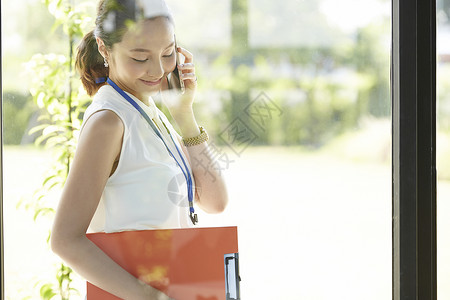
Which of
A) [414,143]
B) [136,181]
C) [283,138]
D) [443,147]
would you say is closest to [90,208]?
[136,181]

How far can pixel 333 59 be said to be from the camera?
152cm

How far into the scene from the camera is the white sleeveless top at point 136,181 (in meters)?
1.08

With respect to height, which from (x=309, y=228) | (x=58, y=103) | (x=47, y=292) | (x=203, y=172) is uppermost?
(x=58, y=103)

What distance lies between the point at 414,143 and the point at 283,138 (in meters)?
0.41

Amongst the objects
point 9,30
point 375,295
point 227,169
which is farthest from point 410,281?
point 9,30

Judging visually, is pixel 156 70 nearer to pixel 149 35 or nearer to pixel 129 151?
pixel 149 35

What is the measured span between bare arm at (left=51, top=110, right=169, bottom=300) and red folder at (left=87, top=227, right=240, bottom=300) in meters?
0.04

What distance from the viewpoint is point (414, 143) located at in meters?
1.49

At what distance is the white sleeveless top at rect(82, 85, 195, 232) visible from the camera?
1085mm

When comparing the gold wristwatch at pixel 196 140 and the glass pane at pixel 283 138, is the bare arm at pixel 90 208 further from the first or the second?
the glass pane at pixel 283 138

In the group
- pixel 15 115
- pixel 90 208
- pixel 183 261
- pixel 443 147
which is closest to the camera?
pixel 90 208

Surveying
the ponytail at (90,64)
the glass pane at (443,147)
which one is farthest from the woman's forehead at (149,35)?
the glass pane at (443,147)

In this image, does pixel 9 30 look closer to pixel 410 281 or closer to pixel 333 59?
pixel 333 59

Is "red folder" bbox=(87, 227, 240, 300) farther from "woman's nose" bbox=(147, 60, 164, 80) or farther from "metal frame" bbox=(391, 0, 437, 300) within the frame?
"metal frame" bbox=(391, 0, 437, 300)
